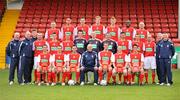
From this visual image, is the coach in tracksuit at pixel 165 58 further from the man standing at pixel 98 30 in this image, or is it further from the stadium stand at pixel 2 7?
the stadium stand at pixel 2 7

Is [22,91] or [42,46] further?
[42,46]

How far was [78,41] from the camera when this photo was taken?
14711 millimetres

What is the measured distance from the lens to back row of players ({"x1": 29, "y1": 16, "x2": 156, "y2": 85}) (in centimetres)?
1420

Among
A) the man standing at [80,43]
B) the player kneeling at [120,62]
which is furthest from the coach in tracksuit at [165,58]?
the man standing at [80,43]

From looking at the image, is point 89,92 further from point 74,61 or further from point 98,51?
point 98,51

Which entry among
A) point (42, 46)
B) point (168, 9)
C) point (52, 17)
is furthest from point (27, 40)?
point (168, 9)

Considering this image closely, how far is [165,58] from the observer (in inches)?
566

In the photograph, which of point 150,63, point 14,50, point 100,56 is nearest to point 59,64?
point 100,56

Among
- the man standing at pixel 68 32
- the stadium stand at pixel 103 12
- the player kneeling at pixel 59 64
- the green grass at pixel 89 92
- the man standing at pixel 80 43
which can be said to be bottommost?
the green grass at pixel 89 92

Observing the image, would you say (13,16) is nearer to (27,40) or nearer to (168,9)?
(168,9)

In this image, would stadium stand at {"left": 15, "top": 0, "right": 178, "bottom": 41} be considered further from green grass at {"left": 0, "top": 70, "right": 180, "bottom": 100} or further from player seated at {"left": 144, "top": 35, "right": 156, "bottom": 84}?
green grass at {"left": 0, "top": 70, "right": 180, "bottom": 100}

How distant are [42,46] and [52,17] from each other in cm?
1157

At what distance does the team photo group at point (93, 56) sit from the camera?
1421 cm

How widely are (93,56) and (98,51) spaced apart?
48 centimetres
